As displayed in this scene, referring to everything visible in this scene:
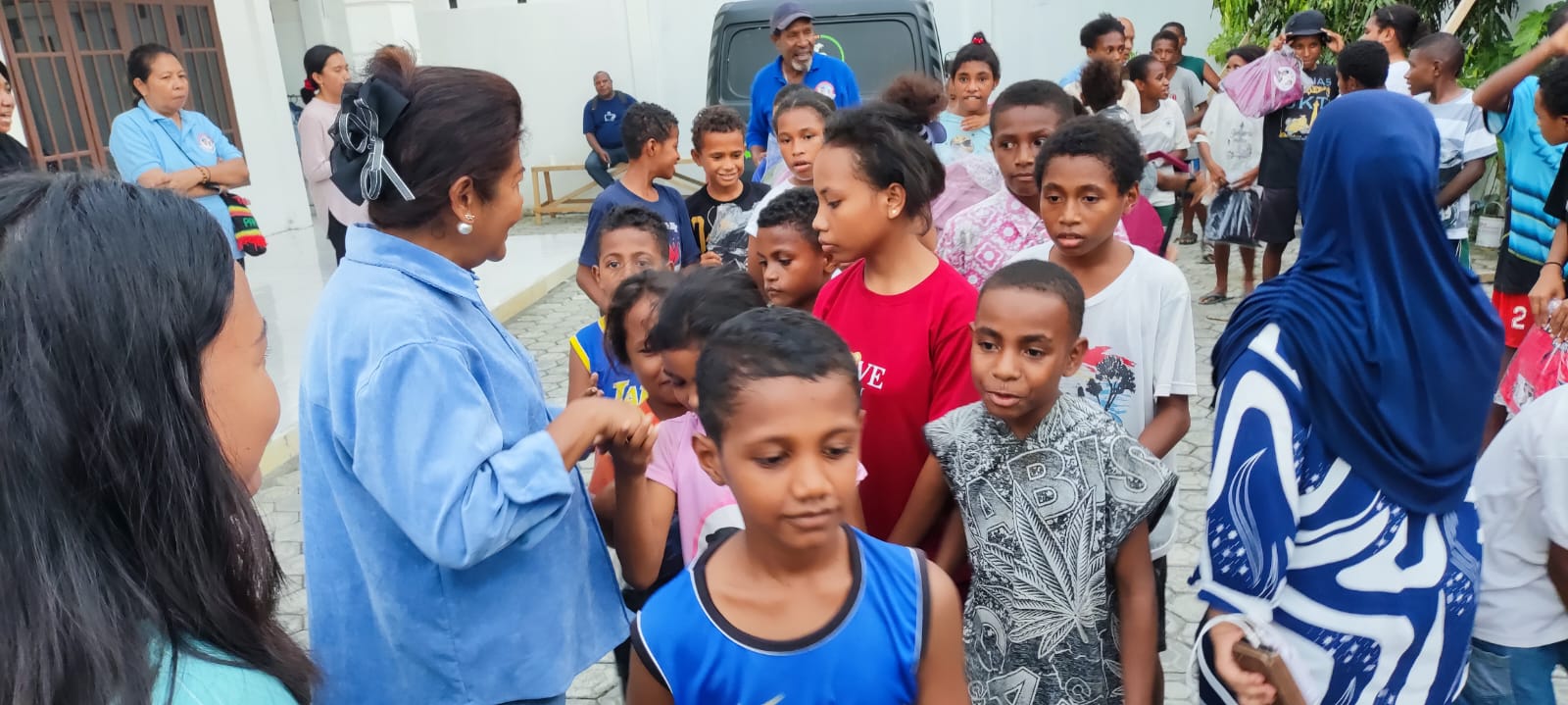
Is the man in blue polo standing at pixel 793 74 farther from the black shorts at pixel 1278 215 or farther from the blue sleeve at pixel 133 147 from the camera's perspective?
the blue sleeve at pixel 133 147

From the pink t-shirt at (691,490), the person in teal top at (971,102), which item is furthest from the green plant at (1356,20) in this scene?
the pink t-shirt at (691,490)

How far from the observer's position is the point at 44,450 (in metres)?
0.90

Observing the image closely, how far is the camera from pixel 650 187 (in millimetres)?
4309

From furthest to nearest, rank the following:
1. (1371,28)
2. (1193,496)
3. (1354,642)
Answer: (1371,28), (1193,496), (1354,642)

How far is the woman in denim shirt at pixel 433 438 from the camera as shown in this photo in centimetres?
136

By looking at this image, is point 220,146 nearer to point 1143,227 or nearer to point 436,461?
point 1143,227

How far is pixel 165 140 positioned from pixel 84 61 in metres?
4.94

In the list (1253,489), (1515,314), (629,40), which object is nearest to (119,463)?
(1253,489)

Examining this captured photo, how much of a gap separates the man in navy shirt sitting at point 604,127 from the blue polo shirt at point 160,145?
6.59 m

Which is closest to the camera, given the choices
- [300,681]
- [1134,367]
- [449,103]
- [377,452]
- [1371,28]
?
[300,681]

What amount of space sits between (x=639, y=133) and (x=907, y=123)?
2.05 metres

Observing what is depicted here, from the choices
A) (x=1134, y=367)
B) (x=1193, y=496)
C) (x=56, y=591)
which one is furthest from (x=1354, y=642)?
(x=1193, y=496)

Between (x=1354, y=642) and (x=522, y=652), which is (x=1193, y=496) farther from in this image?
(x=522, y=652)

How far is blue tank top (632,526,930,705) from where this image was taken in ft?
4.38
